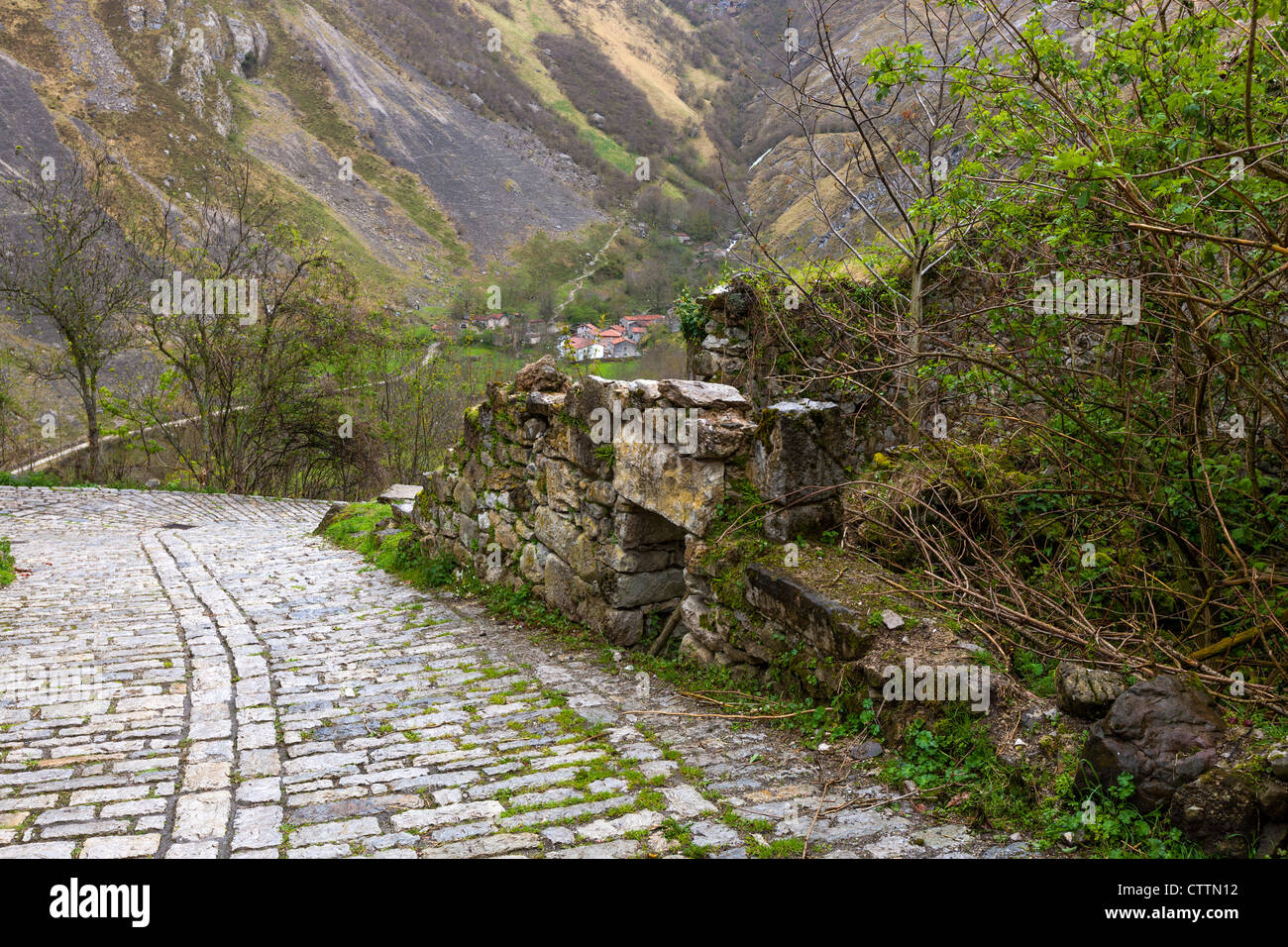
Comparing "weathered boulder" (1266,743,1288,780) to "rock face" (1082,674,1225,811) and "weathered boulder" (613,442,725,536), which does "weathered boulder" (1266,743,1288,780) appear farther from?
"weathered boulder" (613,442,725,536)

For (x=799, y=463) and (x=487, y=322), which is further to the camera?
(x=487, y=322)

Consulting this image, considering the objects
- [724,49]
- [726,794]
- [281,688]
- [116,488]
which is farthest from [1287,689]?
[724,49]

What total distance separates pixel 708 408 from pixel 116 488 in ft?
57.3

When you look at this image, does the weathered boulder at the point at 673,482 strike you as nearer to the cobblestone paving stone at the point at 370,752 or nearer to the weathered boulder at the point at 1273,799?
the cobblestone paving stone at the point at 370,752

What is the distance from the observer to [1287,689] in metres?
3.08

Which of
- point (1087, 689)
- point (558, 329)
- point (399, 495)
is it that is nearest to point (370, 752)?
Answer: point (1087, 689)

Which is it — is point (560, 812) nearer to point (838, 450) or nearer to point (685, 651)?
point (685, 651)

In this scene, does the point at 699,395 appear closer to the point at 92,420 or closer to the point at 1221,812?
the point at 1221,812

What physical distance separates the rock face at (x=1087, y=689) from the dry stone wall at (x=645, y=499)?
0.88 m

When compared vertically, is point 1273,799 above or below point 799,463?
below

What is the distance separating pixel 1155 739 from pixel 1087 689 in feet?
1.17

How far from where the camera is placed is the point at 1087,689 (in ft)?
10.2

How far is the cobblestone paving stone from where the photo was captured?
3215mm

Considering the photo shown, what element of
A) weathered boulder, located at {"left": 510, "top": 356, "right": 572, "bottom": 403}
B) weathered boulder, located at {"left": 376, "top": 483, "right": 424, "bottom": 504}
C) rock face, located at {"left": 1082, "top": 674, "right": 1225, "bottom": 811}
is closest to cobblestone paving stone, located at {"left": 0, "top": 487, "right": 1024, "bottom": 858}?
rock face, located at {"left": 1082, "top": 674, "right": 1225, "bottom": 811}
